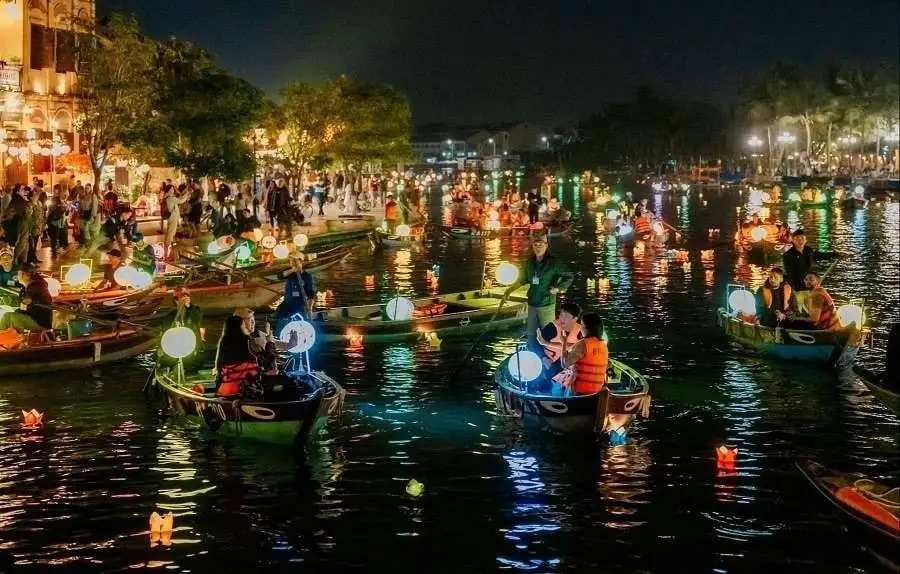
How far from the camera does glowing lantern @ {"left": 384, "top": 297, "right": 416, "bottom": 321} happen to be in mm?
22422

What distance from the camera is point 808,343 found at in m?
19.1

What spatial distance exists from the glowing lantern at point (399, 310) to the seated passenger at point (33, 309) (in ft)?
20.9

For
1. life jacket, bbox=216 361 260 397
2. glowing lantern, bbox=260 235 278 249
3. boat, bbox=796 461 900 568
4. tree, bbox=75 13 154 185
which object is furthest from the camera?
tree, bbox=75 13 154 185

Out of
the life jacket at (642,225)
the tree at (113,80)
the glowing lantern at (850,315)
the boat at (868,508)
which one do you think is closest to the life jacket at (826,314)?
the glowing lantern at (850,315)

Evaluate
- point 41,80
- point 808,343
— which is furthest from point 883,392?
point 41,80

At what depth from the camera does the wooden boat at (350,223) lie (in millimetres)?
48612

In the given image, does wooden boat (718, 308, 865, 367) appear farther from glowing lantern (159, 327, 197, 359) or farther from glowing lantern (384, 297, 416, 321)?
glowing lantern (159, 327, 197, 359)

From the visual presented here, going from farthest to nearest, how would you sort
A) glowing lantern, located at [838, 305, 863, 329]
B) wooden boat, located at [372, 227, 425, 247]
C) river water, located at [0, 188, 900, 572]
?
wooden boat, located at [372, 227, 425, 247] → glowing lantern, located at [838, 305, 863, 329] → river water, located at [0, 188, 900, 572]

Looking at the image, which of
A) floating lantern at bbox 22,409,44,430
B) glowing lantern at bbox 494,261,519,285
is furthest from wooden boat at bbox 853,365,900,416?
floating lantern at bbox 22,409,44,430

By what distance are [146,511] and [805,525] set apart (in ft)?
22.3

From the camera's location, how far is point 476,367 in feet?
64.9

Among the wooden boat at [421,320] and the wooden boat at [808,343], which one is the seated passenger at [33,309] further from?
the wooden boat at [808,343]

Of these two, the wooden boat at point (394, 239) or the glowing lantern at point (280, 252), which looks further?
the wooden boat at point (394, 239)

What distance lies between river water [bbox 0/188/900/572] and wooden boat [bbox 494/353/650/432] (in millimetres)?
248
